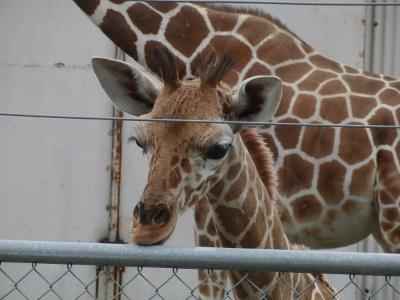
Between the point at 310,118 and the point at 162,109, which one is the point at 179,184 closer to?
the point at 162,109

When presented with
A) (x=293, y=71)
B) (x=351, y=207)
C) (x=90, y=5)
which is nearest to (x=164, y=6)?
(x=90, y=5)

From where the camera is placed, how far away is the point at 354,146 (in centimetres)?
476

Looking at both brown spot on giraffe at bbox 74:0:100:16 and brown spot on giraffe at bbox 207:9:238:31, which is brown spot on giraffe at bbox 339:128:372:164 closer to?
brown spot on giraffe at bbox 207:9:238:31

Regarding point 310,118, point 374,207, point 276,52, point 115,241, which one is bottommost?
point 115,241

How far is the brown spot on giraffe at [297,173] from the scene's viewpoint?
4.79 m

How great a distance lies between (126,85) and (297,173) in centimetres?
163

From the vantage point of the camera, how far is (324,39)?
20.3 feet

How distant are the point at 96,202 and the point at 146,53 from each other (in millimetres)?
1431

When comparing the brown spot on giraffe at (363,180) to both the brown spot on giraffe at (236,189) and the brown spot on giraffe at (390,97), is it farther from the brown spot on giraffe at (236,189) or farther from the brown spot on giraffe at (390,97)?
the brown spot on giraffe at (236,189)

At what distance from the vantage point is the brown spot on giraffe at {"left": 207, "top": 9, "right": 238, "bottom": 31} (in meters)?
4.91

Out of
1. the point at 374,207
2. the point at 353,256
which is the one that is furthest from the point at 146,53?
the point at 353,256

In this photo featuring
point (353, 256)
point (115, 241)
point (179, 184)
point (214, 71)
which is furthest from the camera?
point (115, 241)

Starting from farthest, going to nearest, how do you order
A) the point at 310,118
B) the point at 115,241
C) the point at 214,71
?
the point at 115,241
the point at 310,118
the point at 214,71

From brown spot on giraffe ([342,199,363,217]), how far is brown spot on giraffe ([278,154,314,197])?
191 millimetres
